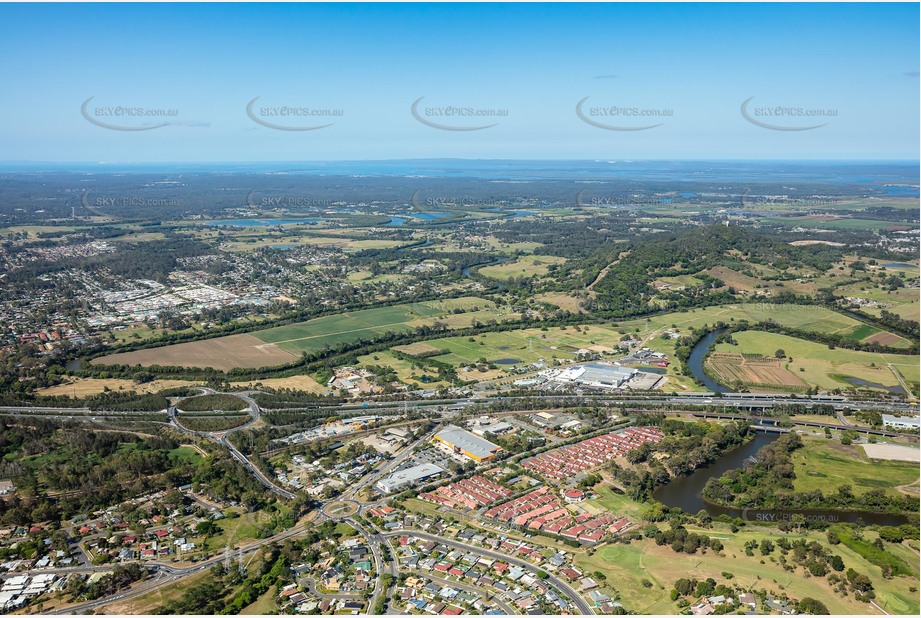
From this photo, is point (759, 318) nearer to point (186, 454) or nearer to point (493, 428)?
point (493, 428)

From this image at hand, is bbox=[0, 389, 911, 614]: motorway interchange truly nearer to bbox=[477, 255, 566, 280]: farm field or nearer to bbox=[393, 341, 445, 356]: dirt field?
bbox=[393, 341, 445, 356]: dirt field

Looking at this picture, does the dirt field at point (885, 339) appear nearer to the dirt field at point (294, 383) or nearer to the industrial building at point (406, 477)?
the industrial building at point (406, 477)

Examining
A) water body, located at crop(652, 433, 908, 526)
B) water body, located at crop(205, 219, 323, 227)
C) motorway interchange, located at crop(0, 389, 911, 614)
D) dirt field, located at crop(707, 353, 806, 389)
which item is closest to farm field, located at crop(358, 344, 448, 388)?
motorway interchange, located at crop(0, 389, 911, 614)

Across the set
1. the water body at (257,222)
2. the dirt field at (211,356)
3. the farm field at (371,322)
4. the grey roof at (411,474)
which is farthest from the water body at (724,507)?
the water body at (257,222)

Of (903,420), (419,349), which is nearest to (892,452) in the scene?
(903,420)

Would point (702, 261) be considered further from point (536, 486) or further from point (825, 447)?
point (536, 486)

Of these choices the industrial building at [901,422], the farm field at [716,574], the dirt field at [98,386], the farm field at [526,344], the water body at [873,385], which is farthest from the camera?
the farm field at [526,344]

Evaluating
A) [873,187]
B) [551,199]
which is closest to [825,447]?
[551,199]
